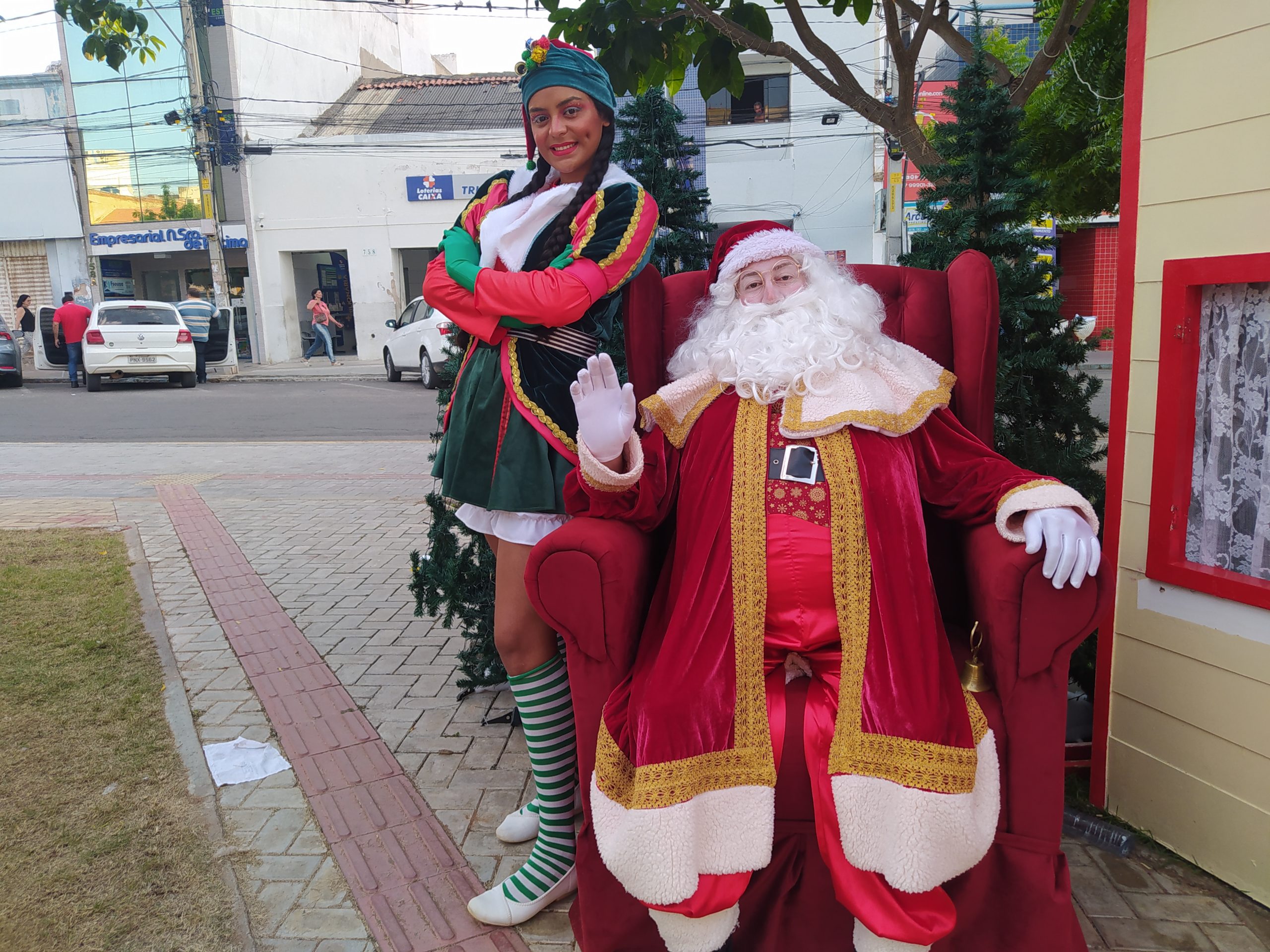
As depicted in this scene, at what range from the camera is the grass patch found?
2.13 metres

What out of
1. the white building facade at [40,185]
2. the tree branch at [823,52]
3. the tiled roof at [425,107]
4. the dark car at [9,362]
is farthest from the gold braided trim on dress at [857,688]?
the white building facade at [40,185]

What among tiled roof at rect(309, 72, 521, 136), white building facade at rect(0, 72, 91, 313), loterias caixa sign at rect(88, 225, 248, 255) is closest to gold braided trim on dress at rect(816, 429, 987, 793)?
tiled roof at rect(309, 72, 521, 136)

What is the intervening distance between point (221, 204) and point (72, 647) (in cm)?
1848

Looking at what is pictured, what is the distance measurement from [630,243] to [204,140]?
1998 cm

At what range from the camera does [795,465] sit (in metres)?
2.04

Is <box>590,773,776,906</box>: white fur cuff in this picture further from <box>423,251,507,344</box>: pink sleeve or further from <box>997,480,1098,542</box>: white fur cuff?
<box>423,251,507,344</box>: pink sleeve

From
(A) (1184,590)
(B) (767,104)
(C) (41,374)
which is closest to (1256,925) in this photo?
(A) (1184,590)

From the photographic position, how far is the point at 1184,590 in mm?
2258

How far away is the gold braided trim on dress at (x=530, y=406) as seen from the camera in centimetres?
213

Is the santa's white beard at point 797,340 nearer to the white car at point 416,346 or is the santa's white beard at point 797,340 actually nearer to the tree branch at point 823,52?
the tree branch at point 823,52

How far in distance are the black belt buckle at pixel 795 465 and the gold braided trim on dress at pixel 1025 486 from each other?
0.38 meters

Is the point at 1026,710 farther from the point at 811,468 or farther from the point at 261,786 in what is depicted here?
the point at 261,786

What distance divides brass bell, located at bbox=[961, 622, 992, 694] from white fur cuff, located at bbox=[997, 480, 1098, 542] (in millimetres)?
209

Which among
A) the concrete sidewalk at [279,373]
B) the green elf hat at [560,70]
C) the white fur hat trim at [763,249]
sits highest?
the green elf hat at [560,70]
